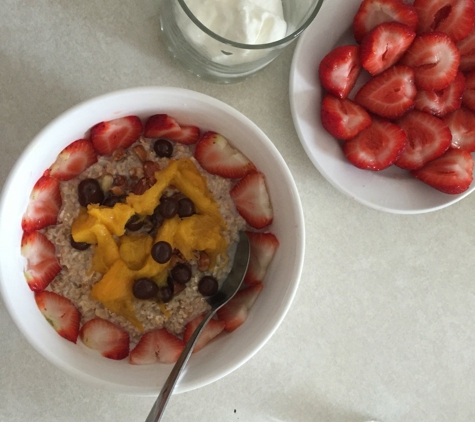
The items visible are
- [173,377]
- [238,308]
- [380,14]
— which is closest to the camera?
[173,377]

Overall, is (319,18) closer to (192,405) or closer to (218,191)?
(218,191)

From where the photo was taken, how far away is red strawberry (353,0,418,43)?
90cm

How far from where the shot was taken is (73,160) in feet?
2.53

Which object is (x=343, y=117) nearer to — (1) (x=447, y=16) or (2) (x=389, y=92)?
(2) (x=389, y=92)

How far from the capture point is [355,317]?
96 cm

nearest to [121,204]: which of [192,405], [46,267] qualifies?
[46,267]

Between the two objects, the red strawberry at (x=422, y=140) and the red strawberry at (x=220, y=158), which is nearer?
the red strawberry at (x=220, y=158)

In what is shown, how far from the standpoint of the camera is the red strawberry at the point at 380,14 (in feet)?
2.95

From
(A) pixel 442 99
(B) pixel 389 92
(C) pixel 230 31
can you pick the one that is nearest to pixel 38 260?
(C) pixel 230 31

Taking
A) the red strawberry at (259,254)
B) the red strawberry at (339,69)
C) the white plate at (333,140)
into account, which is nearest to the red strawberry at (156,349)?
the red strawberry at (259,254)

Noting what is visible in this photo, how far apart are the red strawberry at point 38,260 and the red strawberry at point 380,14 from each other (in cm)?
64

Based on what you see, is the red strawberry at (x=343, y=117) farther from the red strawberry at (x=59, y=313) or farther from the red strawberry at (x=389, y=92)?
the red strawberry at (x=59, y=313)

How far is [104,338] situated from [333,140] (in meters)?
0.51

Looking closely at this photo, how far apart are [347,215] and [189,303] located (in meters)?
0.34
